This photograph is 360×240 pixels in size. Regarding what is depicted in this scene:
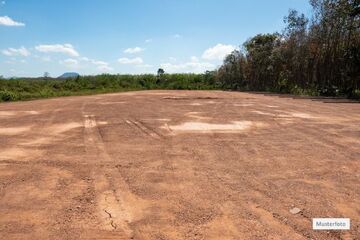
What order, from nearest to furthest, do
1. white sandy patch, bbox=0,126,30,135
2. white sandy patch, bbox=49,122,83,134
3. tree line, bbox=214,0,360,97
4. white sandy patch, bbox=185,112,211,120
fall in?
white sandy patch, bbox=0,126,30,135
white sandy patch, bbox=49,122,83,134
white sandy patch, bbox=185,112,211,120
tree line, bbox=214,0,360,97

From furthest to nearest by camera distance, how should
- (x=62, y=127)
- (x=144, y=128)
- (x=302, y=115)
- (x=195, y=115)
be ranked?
(x=302, y=115), (x=195, y=115), (x=62, y=127), (x=144, y=128)

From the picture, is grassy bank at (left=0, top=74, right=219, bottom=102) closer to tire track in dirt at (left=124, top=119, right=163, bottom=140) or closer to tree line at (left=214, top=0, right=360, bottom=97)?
tree line at (left=214, top=0, right=360, bottom=97)

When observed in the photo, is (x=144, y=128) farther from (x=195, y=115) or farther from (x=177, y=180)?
(x=177, y=180)

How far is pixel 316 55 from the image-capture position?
95.1 ft

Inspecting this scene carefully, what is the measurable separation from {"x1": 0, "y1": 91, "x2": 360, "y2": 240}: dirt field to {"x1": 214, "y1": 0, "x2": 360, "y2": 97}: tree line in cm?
1759

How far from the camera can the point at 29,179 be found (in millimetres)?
6105

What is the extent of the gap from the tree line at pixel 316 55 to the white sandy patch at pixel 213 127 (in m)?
15.7

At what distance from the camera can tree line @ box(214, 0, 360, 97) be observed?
2644cm

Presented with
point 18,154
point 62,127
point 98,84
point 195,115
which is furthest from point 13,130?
point 98,84

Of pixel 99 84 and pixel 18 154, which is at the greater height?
pixel 99 84

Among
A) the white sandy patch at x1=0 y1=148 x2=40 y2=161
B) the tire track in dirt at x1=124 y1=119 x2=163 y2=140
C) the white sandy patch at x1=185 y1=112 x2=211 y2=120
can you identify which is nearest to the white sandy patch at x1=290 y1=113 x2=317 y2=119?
the white sandy patch at x1=185 y1=112 x2=211 y2=120

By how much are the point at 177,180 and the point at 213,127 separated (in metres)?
4.93

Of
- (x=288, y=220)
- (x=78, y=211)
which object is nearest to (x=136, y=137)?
(x=78, y=211)

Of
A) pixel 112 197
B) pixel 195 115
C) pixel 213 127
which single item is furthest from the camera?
pixel 195 115
